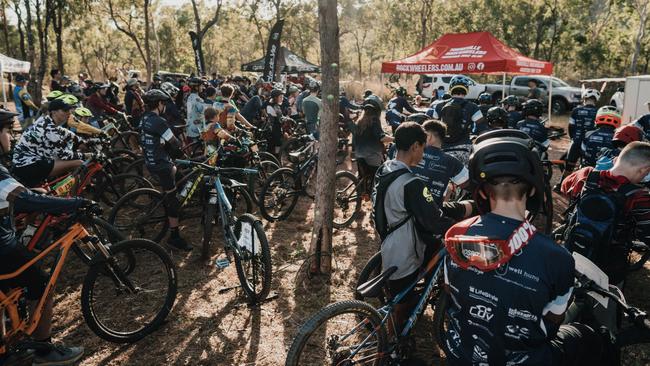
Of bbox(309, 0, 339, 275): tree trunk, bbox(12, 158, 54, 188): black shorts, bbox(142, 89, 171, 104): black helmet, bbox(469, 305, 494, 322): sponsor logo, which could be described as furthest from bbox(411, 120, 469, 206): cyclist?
bbox(12, 158, 54, 188): black shorts

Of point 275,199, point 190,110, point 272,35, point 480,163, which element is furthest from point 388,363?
point 272,35

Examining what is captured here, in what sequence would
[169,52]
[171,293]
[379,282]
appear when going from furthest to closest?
[169,52]
[171,293]
[379,282]

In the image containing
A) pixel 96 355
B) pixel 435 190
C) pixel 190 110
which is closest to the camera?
pixel 96 355

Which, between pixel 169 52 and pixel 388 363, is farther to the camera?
pixel 169 52

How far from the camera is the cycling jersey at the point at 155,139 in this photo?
5.90m

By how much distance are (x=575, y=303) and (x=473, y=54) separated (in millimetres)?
10552

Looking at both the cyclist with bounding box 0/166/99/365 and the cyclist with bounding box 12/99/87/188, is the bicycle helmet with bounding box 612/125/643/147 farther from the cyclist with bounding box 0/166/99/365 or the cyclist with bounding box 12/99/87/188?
the cyclist with bounding box 12/99/87/188

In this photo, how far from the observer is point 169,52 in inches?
1941

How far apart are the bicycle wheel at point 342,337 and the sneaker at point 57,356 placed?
84.7 inches

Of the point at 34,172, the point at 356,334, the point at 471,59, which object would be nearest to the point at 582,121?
the point at 471,59

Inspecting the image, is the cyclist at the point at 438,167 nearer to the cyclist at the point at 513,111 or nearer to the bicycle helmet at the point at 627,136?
the bicycle helmet at the point at 627,136

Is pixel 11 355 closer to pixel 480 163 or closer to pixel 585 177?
pixel 480 163

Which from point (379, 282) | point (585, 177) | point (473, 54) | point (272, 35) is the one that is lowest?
point (379, 282)

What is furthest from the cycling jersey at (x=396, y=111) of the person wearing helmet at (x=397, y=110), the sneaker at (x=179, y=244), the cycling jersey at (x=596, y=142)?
the sneaker at (x=179, y=244)
